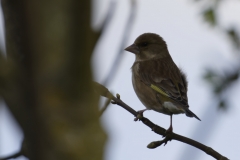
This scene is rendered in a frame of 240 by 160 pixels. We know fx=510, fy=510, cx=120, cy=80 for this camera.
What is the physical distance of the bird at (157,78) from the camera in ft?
25.2

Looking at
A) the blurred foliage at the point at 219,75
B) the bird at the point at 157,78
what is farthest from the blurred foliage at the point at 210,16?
the bird at the point at 157,78

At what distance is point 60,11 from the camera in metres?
1.92

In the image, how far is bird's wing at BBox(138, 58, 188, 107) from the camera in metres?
8.00

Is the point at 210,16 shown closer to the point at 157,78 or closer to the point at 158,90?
the point at 158,90

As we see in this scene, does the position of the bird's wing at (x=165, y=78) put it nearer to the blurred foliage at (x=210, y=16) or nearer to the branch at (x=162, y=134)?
the branch at (x=162, y=134)

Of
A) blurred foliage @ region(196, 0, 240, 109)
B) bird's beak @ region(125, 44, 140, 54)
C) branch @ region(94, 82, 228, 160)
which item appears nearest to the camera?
blurred foliage @ region(196, 0, 240, 109)

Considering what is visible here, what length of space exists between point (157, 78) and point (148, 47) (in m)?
1.12

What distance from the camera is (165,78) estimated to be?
8.66 metres

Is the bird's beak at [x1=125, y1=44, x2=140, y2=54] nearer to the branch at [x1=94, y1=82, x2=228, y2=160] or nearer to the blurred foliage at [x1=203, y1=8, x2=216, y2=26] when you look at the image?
the branch at [x1=94, y1=82, x2=228, y2=160]

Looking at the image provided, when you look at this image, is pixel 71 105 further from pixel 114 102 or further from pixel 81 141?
pixel 114 102

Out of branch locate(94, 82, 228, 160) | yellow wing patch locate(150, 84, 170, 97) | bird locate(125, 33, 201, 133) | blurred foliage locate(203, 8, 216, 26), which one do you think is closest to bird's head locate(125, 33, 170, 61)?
bird locate(125, 33, 201, 133)

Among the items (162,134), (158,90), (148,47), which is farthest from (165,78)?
(162,134)

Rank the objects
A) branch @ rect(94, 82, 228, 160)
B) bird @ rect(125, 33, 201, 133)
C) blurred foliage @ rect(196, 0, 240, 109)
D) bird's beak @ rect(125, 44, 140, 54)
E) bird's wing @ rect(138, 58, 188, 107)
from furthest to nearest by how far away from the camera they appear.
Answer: bird's beak @ rect(125, 44, 140, 54)
bird's wing @ rect(138, 58, 188, 107)
bird @ rect(125, 33, 201, 133)
branch @ rect(94, 82, 228, 160)
blurred foliage @ rect(196, 0, 240, 109)

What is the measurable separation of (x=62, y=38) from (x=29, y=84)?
26 centimetres
